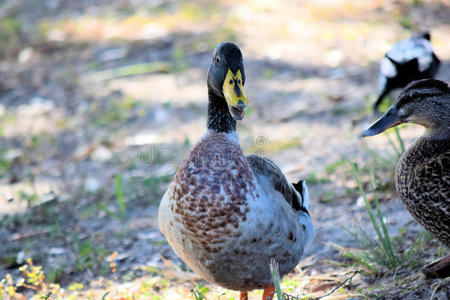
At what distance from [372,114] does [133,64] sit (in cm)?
325

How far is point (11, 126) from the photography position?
6.16m

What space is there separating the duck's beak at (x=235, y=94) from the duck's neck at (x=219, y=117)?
0.18 m

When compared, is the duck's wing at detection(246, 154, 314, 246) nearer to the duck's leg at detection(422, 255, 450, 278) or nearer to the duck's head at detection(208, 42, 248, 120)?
the duck's head at detection(208, 42, 248, 120)

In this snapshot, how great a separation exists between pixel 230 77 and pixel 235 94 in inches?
3.9

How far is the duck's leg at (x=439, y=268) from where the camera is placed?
275 cm

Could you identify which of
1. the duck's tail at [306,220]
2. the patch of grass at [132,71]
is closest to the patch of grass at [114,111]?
the patch of grass at [132,71]

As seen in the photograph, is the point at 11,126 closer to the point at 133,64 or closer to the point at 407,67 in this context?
the point at 133,64

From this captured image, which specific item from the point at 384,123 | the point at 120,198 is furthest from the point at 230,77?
the point at 120,198

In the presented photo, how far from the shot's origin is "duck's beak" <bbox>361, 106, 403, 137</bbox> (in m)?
2.92

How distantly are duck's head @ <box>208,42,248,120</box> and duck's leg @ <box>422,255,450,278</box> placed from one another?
46.5 inches

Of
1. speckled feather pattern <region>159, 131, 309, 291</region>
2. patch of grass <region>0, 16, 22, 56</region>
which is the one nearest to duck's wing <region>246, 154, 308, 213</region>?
speckled feather pattern <region>159, 131, 309, 291</region>

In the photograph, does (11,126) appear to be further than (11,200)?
Yes

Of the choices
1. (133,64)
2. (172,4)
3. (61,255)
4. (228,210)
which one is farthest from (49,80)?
(228,210)

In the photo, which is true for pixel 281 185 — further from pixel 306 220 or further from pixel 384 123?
pixel 384 123
